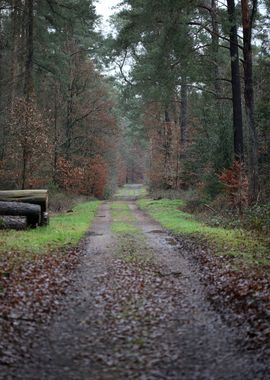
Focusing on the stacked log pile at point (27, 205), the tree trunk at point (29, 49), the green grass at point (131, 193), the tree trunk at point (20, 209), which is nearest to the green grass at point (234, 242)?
the stacked log pile at point (27, 205)

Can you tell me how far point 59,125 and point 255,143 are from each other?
2099 cm

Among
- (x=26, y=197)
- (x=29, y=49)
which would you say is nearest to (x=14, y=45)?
(x=29, y=49)

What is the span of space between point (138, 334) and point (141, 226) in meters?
12.2

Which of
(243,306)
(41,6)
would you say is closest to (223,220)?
(243,306)

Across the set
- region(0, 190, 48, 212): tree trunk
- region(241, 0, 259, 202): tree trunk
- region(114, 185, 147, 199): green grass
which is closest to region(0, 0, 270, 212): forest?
region(241, 0, 259, 202): tree trunk

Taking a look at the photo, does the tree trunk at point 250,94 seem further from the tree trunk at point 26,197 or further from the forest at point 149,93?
the tree trunk at point 26,197

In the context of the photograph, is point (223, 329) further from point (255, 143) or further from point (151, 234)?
point (255, 143)

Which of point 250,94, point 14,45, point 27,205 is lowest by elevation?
point 27,205

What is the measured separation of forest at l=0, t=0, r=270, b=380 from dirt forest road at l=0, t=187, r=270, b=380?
26 mm

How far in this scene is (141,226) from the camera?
18.5 metres

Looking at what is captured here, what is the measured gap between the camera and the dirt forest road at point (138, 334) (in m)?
5.13

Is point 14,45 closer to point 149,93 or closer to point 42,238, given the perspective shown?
point 149,93

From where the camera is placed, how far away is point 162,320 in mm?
6871

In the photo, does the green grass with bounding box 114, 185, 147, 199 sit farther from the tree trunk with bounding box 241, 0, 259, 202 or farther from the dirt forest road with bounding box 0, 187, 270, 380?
the dirt forest road with bounding box 0, 187, 270, 380
